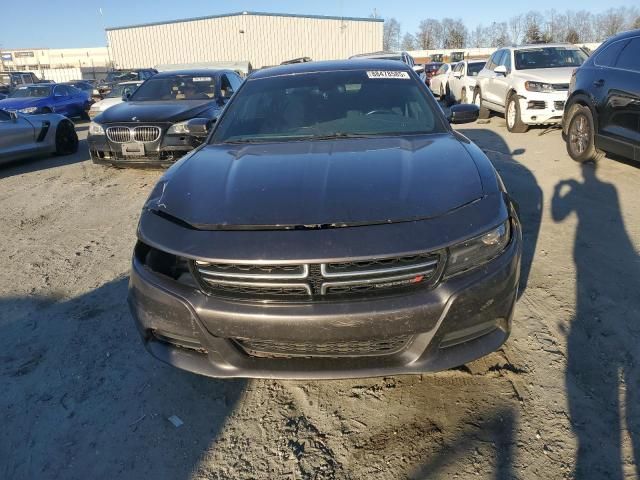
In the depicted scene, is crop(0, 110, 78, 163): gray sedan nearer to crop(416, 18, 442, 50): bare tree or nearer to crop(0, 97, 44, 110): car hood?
crop(0, 97, 44, 110): car hood

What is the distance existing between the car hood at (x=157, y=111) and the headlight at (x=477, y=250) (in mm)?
5821

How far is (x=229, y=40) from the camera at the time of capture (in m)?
45.8

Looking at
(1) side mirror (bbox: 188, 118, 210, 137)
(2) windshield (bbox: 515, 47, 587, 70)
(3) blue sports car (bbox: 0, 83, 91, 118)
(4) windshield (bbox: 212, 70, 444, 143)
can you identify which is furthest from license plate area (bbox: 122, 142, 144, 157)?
(3) blue sports car (bbox: 0, 83, 91, 118)

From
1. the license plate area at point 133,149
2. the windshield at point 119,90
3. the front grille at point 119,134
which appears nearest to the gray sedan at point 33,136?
the front grille at point 119,134

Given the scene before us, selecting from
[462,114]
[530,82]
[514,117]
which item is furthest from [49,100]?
[462,114]

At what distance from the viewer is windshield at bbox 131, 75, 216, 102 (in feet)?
27.1

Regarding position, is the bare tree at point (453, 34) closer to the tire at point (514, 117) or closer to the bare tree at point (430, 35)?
the bare tree at point (430, 35)

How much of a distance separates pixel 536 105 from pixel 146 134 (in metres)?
6.84

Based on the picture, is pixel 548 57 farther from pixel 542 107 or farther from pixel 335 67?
pixel 335 67

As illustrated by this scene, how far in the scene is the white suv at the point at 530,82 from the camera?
8.70 meters

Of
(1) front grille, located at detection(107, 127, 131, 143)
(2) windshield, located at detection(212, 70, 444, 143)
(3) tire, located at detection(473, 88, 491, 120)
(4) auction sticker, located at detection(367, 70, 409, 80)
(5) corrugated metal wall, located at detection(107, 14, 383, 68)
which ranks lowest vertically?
(3) tire, located at detection(473, 88, 491, 120)

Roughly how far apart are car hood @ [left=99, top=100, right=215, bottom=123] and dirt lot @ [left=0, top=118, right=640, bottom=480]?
12.5 feet

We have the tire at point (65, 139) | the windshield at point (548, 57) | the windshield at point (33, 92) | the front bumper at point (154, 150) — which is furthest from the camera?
the windshield at point (33, 92)

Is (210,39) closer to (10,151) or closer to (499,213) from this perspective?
(10,151)
